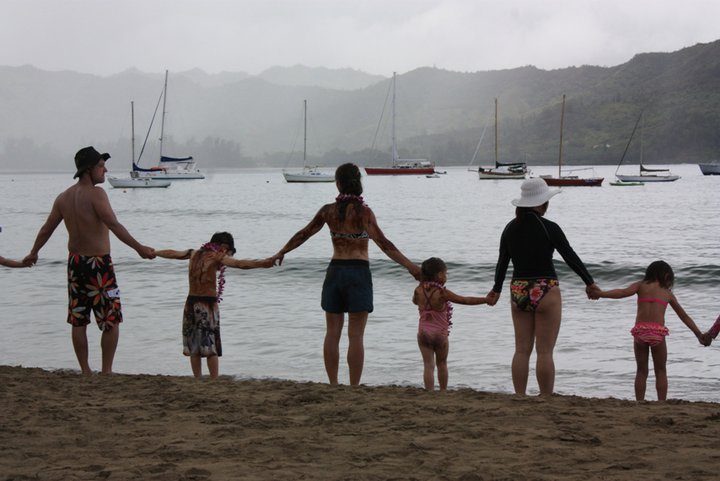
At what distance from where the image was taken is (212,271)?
751 centimetres

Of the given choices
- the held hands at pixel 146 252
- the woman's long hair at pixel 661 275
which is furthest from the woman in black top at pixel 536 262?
the held hands at pixel 146 252

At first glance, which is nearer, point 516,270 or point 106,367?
point 516,270

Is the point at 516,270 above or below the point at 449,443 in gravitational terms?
above

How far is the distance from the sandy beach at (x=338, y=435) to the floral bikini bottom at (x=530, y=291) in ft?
2.31

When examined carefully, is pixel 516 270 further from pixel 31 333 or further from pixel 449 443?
pixel 31 333

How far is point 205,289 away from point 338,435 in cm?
255

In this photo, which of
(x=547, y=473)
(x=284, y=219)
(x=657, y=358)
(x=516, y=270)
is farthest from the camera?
(x=284, y=219)

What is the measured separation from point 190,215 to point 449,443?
2159 inches

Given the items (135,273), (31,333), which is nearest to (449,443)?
(31,333)

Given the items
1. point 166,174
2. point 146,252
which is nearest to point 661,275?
point 146,252

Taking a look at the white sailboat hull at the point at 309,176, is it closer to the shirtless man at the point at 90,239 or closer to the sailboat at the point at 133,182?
the sailboat at the point at 133,182

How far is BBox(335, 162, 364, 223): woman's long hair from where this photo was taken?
6660mm

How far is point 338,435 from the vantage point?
5.47 m

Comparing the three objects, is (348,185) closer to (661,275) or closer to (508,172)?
(661,275)
